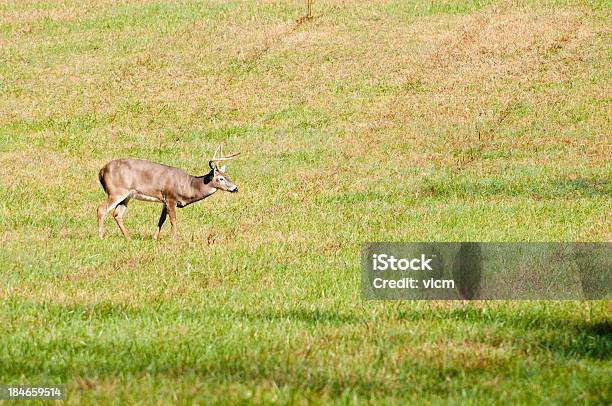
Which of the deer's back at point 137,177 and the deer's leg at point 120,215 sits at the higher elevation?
the deer's back at point 137,177

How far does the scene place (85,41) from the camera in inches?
1889

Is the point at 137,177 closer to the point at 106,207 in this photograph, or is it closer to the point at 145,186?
the point at 145,186

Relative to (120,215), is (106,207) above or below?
above

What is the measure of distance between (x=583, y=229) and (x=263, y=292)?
6873mm

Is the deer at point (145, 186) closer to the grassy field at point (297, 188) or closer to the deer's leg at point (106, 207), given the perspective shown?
the deer's leg at point (106, 207)

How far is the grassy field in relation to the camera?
8281 mm

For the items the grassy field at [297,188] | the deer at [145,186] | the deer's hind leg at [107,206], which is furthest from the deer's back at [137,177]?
the grassy field at [297,188]

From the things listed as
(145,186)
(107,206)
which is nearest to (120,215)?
(107,206)

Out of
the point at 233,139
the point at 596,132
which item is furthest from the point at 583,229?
the point at 233,139

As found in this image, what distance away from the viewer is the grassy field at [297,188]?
8.28 meters

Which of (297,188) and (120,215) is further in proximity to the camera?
(297,188)

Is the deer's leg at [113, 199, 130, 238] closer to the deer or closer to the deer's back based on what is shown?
the deer

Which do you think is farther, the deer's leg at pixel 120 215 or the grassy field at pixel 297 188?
the deer's leg at pixel 120 215

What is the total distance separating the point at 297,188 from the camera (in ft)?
81.4
